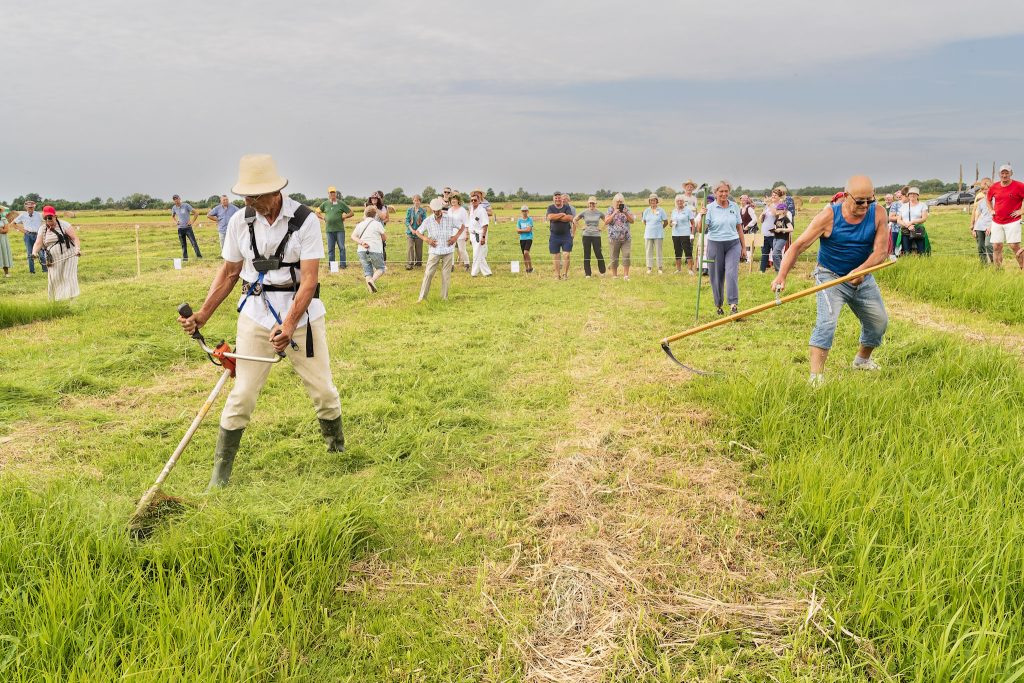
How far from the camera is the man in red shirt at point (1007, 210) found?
12.3 m

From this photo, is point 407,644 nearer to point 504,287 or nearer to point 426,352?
point 426,352

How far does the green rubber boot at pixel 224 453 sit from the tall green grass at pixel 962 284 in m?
9.91

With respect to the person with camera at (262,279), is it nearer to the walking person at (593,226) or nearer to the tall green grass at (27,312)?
the tall green grass at (27,312)

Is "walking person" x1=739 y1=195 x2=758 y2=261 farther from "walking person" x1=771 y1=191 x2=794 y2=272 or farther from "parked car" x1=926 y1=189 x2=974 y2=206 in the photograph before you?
"parked car" x1=926 y1=189 x2=974 y2=206

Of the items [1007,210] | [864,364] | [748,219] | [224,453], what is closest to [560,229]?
[748,219]

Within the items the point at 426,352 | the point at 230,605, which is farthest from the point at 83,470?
the point at 426,352

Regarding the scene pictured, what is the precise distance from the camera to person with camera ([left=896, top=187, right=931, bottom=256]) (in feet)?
47.9

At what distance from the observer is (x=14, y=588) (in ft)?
9.98

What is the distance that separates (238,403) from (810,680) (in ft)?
12.3

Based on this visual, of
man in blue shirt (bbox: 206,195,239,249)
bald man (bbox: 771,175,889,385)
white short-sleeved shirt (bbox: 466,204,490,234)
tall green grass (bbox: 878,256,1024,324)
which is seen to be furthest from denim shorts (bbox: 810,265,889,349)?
man in blue shirt (bbox: 206,195,239,249)

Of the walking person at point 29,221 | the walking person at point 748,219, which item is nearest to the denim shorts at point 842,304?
the walking person at point 748,219

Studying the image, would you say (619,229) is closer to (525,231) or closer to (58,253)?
(525,231)

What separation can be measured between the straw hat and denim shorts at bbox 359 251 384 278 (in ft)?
33.2

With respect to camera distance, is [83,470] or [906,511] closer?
[906,511]
